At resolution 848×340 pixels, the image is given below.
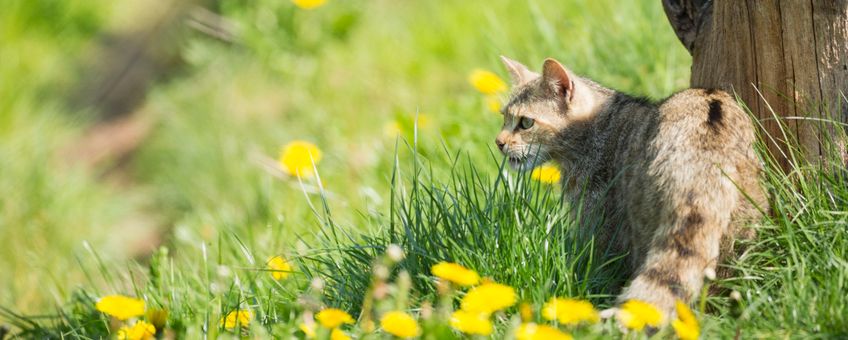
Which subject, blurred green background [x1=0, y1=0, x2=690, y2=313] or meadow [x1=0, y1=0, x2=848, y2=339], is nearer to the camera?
meadow [x1=0, y1=0, x2=848, y2=339]

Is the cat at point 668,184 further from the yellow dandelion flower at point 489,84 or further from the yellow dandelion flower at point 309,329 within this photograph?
the yellow dandelion flower at point 489,84

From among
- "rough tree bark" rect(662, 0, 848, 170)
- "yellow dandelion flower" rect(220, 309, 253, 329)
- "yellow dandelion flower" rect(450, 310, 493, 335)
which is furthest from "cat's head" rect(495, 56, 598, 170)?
"yellow dandelion flower" rect(450, 310, 493, 335)

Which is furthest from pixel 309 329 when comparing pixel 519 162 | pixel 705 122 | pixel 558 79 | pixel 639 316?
pixel 558 79

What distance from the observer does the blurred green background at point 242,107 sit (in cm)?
477

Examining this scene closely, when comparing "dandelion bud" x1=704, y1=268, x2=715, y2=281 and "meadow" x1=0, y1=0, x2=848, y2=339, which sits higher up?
"dandelion bud" x1=704, y1=268, x2=715, y2=281

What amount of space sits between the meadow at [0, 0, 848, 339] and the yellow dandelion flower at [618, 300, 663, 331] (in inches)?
3.2

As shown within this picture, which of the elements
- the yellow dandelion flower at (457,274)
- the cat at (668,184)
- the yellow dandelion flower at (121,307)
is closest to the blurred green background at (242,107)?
the cat at (668,184)

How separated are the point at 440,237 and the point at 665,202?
0.70 metres

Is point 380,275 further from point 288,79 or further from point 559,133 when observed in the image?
point 288,79

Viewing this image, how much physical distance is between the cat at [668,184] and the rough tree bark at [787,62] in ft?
0.40

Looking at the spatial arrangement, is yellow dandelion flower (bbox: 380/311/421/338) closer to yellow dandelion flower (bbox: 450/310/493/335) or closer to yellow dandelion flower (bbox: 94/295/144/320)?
yellow dandelion flower (bbox: 450/310/493/335)

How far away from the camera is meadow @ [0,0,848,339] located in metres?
2.72

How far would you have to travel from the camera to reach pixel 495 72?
5.12 metres

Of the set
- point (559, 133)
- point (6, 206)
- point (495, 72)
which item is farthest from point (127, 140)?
point (559, 133)
